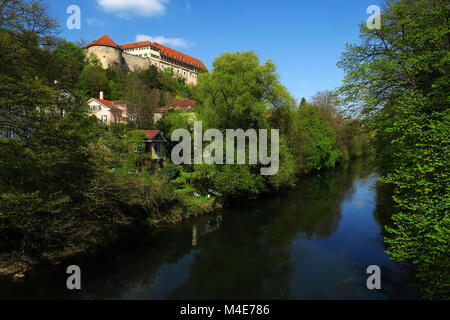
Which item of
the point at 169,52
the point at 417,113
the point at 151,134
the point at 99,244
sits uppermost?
the point at 169,52

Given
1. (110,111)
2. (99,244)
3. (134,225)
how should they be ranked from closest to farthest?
(99,244) < (134,225) < (110,111)

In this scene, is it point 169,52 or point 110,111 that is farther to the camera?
point 169,52

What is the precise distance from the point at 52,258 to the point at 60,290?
2620 mm

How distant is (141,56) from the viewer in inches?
3656

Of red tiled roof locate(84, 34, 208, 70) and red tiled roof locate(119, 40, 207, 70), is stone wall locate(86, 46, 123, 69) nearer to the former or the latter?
red tiled roof locate(84, 34, 208, 70)

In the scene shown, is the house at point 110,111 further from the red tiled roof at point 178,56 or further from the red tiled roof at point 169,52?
the red tiled roof at point 178,56

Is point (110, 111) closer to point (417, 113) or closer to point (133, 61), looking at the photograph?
point (417, 113)

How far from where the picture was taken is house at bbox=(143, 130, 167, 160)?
31941 millimetres

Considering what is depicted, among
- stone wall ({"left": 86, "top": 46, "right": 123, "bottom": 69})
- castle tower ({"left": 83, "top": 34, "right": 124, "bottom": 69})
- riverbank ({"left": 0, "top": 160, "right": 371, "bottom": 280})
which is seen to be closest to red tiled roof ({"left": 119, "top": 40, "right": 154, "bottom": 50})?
castle tower ({"left": 83, "top": 34, "right": 124, "bottom": 69})

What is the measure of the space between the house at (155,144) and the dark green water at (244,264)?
608 inches

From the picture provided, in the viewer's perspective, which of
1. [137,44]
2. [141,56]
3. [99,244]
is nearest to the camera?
[99,244]

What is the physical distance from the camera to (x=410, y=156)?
→ 8422 mm

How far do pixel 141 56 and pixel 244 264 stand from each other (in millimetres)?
96076

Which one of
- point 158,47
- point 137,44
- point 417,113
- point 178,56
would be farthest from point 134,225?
point 178,56
